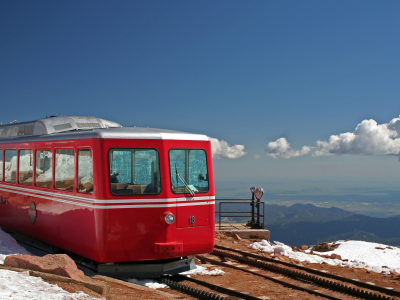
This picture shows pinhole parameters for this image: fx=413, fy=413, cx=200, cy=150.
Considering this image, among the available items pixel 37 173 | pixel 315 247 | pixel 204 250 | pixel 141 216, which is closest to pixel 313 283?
pixel 204 250

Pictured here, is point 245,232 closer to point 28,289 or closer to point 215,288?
point 215,288

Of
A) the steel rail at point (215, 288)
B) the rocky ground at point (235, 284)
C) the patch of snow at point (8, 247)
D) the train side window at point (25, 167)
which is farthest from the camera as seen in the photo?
the train side window at point (25, 167)

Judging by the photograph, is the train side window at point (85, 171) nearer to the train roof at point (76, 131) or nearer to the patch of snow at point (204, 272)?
the train roof at point (76, 131)

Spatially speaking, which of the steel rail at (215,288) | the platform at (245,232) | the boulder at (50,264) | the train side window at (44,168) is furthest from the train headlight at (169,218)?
the platform at (245,232)

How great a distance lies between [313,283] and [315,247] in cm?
848

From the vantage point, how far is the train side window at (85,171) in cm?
821

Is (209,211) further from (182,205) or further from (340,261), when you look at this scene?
Answer: (340,261)

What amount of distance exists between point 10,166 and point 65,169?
3598mm

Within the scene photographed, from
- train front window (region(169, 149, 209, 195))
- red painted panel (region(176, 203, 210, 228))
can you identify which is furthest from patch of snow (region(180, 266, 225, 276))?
train front window (region(169, 149, 209, 195))

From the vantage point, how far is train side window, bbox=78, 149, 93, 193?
8.21 metres

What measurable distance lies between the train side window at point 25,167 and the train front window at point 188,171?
4346 millimetres

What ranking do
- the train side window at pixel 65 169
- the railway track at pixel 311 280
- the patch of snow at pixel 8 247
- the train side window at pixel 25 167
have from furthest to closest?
1. the train side window at pixel 25 167
2. the patch of snow at pixel 8 247
3. the train side window at pixel 65 169
4. the railway track at pixel 311 280

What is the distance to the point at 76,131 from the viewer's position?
9.53 meters

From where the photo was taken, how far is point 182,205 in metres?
8.37
